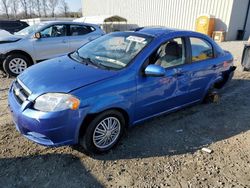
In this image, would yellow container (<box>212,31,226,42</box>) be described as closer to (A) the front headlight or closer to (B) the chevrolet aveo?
(B) the chevrolet aveo

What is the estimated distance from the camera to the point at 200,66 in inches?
168

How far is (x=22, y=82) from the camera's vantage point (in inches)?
128

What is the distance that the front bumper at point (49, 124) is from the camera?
2.74 metres

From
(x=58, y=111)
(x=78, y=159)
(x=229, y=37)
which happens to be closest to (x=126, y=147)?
(x=78, y=159)

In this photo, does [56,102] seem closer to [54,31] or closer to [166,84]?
[166,84]

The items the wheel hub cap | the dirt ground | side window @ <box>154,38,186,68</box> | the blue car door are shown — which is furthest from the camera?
side window @ <box>154,38,186,68</box>

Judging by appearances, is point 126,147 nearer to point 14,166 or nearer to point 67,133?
point 67,133

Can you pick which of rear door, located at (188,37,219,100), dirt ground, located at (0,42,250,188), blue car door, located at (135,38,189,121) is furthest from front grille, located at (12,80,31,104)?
rear door, located at (188,37,219,100)

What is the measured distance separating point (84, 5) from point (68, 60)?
31.4 m

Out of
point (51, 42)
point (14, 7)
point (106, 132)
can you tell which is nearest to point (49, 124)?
point (106, 132)

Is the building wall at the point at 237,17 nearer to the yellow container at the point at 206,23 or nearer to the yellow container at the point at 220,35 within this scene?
the yellow container at the point at 220,35

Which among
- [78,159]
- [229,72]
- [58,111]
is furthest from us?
[229,72]

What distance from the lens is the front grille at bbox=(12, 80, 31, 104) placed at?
302 cm

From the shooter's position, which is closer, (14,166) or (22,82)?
(14,166)
